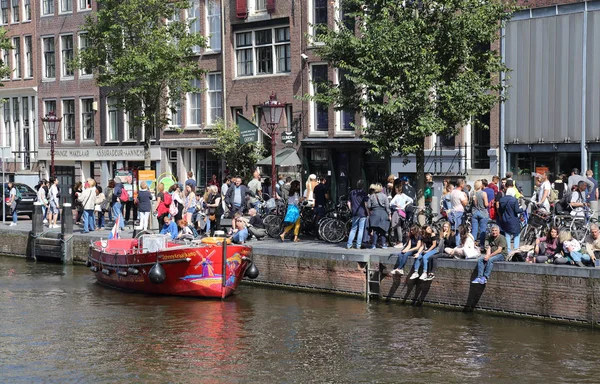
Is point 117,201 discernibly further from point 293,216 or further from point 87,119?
point 87,119

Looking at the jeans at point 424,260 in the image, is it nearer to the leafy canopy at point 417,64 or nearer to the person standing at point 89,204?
the leafy canopy at point 417,64

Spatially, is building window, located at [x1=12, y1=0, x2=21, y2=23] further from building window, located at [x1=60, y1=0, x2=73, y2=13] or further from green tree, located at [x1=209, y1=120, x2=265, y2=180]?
green tree, located at [x1=209, y1=120, x2=265, y2=180]

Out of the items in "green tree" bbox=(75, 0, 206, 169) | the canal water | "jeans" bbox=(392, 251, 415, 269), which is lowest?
the canal water

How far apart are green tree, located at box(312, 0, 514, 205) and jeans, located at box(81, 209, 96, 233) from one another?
10772mm

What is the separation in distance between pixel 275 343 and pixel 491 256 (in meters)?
5.03

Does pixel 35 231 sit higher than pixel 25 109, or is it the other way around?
pixel 25 109

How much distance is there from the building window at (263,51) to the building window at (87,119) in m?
11.3

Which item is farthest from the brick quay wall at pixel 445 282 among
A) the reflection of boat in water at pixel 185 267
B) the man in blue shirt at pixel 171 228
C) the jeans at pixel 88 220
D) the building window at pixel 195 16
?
the building window at pixel 195 16

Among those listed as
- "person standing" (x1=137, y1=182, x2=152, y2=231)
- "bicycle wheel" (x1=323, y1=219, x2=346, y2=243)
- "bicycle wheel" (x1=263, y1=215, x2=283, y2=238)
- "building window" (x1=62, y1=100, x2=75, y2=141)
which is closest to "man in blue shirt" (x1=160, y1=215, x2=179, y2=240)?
"bicycle wheel" (x1=263, y1=215, x2=283, y2=238)

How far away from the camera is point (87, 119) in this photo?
53.6m

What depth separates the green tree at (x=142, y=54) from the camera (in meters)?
41.8

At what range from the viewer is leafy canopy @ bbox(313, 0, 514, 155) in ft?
89.9

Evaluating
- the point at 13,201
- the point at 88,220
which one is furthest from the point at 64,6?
the point at 88,220

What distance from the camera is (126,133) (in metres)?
51.0
